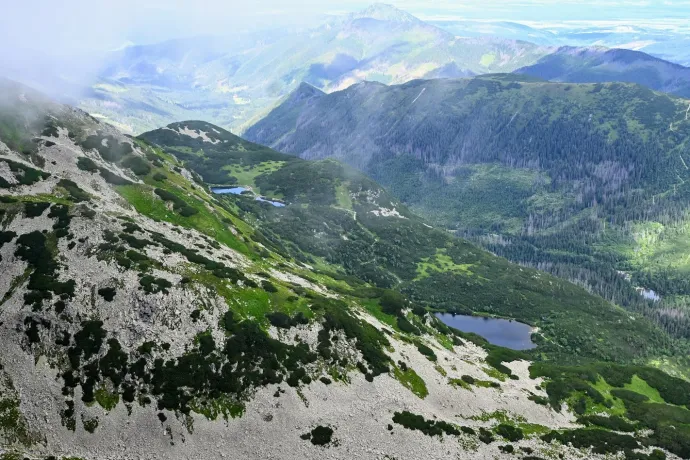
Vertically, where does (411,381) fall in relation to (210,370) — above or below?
below

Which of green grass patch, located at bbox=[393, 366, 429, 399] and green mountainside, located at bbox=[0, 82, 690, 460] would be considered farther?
green grass patch, located at bbox=[393, 366, 429, 399]

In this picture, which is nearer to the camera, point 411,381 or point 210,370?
point 210,370

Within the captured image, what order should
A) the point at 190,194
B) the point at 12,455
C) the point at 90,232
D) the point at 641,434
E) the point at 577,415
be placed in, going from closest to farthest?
the point at 12,455
the point at 90,232
the point at 641,434
the point at 577,415
the point at 190,194

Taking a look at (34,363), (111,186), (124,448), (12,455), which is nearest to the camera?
(12,455)

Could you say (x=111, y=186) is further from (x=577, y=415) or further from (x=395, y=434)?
(x=577, y=415)

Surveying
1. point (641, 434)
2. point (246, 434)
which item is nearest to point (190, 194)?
point (246, 434)

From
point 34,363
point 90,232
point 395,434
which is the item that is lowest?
point 395,434

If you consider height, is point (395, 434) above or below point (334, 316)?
below

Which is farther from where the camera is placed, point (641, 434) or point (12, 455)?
point (641, 434)

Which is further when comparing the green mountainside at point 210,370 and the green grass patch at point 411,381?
Answer: the green grass patch at point 411,381
